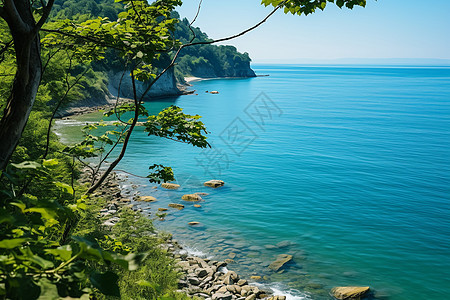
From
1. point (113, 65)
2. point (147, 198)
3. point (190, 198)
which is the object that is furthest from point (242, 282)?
point (113, 65)

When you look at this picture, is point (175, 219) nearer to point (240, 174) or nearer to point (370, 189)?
point (240, 174)

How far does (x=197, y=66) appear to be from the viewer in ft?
571

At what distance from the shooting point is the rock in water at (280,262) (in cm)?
1524

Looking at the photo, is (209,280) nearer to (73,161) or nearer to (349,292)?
(349,292)

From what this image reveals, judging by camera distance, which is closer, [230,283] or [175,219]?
[230,283]

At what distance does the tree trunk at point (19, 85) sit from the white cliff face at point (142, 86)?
66.7 meters

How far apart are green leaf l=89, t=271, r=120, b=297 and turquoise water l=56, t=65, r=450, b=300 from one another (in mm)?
13352

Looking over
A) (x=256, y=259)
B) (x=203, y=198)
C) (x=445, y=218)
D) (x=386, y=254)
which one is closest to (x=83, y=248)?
(x=256, y=259)

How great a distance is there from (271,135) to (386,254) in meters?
29.3

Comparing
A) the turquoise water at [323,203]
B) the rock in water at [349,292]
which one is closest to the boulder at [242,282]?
the turquoise water at [323,203]

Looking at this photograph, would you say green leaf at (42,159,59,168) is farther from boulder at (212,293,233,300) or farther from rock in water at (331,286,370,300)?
rock in water at (331,286,370,300)

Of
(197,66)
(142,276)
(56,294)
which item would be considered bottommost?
(142,276)

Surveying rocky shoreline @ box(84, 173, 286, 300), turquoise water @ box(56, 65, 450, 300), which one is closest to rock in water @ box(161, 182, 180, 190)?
A: turquoise water @ box(56, 65, 450, 300)

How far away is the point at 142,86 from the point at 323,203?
207ft
